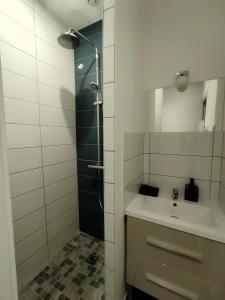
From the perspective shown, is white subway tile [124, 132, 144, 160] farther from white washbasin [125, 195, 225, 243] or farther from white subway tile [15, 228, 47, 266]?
white subway tile [15, 228, 47, 266]

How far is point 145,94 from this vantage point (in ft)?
4.39

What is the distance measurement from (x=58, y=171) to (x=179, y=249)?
4.12ft

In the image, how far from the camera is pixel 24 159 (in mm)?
1269

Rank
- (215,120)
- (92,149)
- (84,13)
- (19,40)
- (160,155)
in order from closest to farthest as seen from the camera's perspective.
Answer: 1. (215,120)
2. (19,40)
3. (160,155)
4. (84,13)
5. (92,149)

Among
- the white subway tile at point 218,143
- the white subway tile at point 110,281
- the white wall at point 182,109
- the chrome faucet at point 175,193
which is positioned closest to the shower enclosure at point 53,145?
the white subway tile at point 110,281

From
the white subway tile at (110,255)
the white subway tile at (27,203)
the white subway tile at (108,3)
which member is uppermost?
the white subway tile at (108,3)

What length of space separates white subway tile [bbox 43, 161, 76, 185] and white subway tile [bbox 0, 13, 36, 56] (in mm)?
1035

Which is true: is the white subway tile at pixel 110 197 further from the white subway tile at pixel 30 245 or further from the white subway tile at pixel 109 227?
the white subway tile at pixel 30 245

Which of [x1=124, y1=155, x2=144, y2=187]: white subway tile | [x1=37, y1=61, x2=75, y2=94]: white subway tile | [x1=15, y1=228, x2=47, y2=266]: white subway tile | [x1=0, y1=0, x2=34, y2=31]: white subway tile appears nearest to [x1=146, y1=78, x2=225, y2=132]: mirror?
[x1=124, y1=155, x2=144, y2=187]: white subway tile

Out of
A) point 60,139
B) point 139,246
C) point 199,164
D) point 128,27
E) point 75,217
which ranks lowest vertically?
point 75,217

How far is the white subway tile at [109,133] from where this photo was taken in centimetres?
88

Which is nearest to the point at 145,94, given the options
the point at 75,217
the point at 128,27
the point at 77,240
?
the point at 128,27

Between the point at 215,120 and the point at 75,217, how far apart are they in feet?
5.87

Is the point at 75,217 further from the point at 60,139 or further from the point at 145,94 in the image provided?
the point at 145,94
